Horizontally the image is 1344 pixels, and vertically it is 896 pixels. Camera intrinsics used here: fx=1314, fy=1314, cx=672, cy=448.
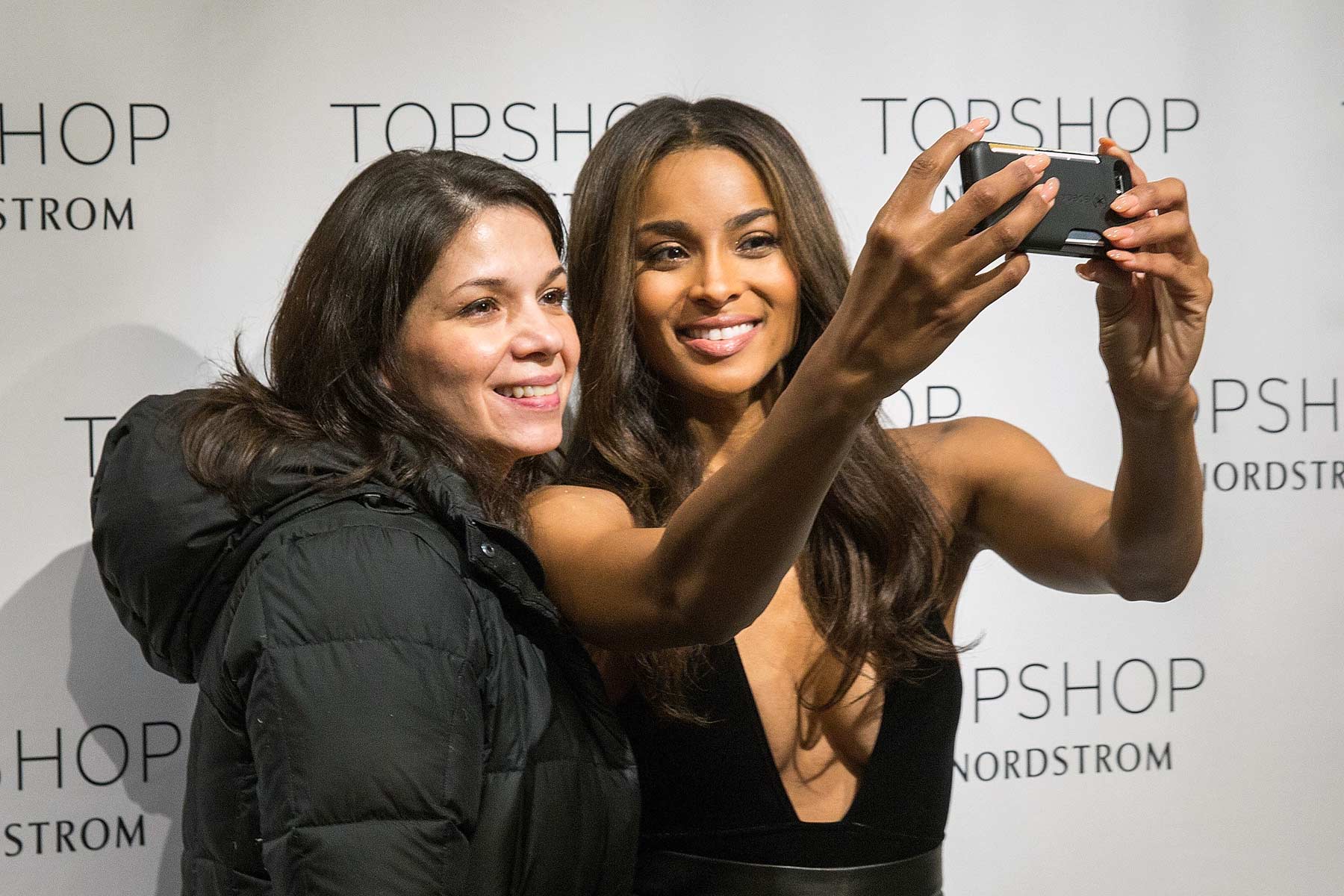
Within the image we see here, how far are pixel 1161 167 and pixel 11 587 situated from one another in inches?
74.3

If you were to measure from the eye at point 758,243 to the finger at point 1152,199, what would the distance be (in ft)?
1.95

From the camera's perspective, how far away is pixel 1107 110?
84.4 inches

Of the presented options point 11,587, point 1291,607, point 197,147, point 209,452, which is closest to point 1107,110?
point 1291,607

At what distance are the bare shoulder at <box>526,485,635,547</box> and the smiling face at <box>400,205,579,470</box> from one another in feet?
0.20

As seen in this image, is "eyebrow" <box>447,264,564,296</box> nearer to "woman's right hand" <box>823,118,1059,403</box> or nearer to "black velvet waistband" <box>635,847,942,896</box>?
"woman's right hand" <box>823,118,1059,403</box>

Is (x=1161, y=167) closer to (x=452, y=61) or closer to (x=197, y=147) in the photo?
(x=452, y=61)

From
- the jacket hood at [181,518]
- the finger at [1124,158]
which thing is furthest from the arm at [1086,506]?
the jacket hood at [181,518]

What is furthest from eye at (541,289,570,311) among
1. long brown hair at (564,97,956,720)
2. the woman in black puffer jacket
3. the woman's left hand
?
the woman's left hand

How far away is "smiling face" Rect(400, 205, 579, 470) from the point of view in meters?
1.39

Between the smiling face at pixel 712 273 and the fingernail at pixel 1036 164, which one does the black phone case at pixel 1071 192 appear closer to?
the fingernail at pixel 1036 164

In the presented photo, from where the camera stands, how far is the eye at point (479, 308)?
140 centimetres

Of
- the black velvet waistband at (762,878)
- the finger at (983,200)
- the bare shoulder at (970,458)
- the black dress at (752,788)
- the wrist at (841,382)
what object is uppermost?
the finger at (983,200)

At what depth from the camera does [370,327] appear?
1386mm

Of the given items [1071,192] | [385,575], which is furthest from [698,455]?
[1071,192]
